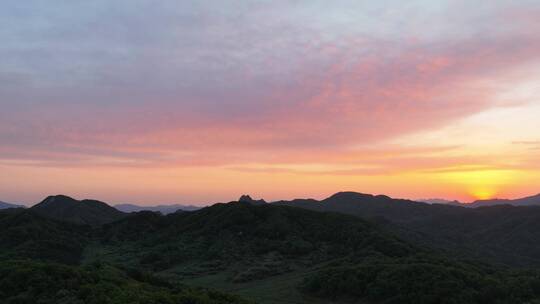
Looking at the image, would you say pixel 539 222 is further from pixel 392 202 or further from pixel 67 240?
pixel 67 240

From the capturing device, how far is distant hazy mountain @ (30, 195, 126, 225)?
371 ft

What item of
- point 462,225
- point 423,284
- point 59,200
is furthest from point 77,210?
point 423,284

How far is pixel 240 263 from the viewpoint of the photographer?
49.6 m

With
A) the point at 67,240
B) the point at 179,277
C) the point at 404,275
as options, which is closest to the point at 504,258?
the point at 404,275

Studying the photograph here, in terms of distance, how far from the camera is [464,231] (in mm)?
119062

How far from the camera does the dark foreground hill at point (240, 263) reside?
21.0 m

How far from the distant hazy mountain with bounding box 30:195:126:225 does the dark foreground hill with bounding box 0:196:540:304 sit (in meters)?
37.1

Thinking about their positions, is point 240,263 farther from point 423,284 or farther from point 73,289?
point 73,289

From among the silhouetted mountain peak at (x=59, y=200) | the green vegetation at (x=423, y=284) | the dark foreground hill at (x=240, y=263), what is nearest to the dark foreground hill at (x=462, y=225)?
the dark foreground hill at (x=240, y=263)

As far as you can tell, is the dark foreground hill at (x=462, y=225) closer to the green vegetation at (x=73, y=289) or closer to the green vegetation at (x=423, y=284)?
the green vegetation at (x=423, y=284)

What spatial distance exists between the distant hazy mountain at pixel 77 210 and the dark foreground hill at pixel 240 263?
3706 cm

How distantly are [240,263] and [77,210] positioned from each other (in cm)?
8298

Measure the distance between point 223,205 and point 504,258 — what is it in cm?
4885

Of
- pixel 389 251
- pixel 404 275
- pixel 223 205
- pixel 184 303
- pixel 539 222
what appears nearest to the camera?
pixel 184 303
